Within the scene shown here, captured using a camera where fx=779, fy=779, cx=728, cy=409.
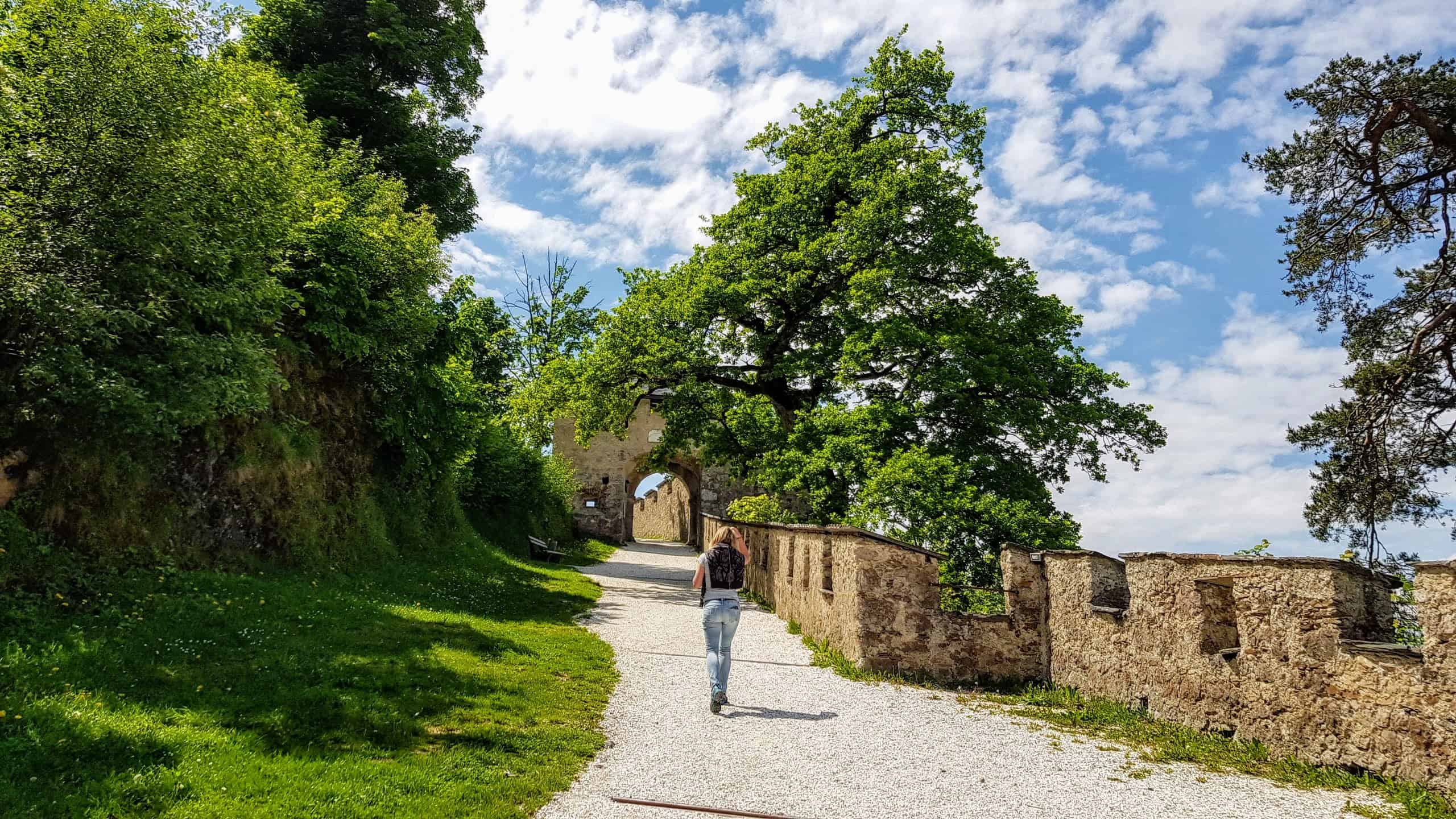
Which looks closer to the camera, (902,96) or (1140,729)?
(1140,729)

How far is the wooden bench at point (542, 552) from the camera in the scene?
22.8 meters

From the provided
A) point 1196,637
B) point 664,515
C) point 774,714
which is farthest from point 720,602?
point 664,515

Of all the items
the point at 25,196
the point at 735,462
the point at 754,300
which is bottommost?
the point at 735,462

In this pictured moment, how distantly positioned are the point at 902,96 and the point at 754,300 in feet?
20.8

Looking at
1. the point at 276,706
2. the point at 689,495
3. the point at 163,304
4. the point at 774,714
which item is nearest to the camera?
the point at 276,706

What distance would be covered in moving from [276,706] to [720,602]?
149 inches

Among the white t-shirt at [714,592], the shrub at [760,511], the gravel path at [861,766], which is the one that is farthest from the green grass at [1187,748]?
the shrub at [760,511]

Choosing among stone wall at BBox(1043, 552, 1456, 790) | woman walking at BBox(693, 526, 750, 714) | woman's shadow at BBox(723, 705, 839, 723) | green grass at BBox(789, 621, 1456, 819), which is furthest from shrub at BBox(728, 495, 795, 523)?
stone wall at BBox(1043, 552, 1456, 790)

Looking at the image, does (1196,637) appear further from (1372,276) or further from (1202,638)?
(1372,276)

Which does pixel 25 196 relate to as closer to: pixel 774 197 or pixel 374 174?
pixel 374 174

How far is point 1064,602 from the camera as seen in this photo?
28.6 ft

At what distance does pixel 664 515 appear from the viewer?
164 feet

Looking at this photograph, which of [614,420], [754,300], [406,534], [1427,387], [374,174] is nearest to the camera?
[1427,387]

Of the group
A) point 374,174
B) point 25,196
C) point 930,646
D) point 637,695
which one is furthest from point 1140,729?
point 374,174
